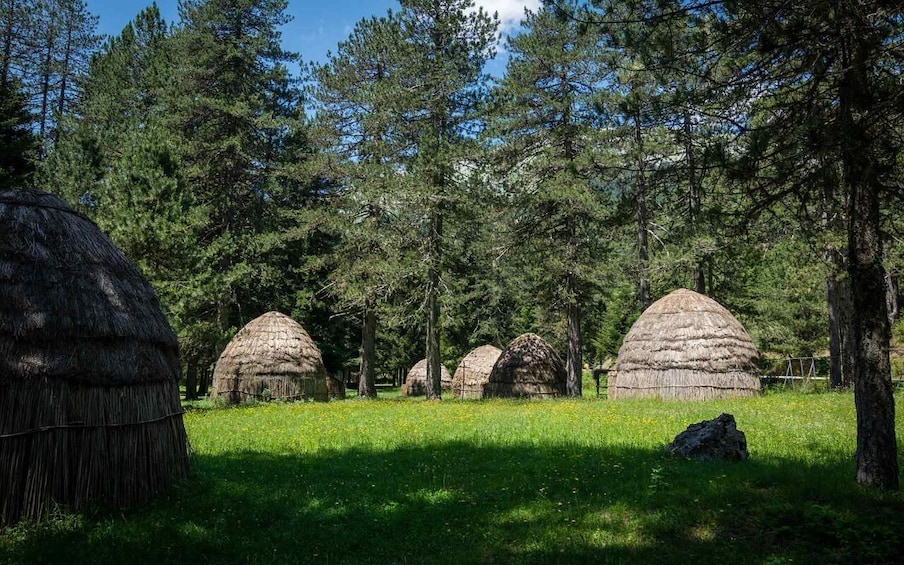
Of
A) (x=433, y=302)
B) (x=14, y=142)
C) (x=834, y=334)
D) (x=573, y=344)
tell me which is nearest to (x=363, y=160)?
(x=433, y=302)

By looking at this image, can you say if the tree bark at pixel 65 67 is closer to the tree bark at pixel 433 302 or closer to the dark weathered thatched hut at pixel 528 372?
the tree bark at pixel 433 302

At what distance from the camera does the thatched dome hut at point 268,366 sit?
23.3 m

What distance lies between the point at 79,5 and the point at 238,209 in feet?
55.1

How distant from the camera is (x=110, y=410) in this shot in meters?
6.76

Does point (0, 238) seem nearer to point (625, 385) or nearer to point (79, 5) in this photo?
point (625, 385)

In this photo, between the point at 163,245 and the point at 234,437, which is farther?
the point at 163,245

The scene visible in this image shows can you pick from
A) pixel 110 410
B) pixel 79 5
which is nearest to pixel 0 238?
pixel 110 410

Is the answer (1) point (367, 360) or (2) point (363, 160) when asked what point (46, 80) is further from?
(1) point (367, 360)

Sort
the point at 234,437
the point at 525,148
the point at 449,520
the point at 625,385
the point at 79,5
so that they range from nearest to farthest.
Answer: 1. the point at 449,520
2. the point at 234,437
3. the point at 625,385
4. the point at 525,148
5. the point at 79,5

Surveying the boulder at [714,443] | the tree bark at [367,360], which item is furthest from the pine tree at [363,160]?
the boulder at [714,443]

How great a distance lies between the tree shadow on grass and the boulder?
15.1 inches

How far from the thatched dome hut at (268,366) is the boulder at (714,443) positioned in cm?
1777

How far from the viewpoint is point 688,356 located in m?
20.0

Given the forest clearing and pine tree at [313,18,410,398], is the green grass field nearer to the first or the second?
the forest clearing
